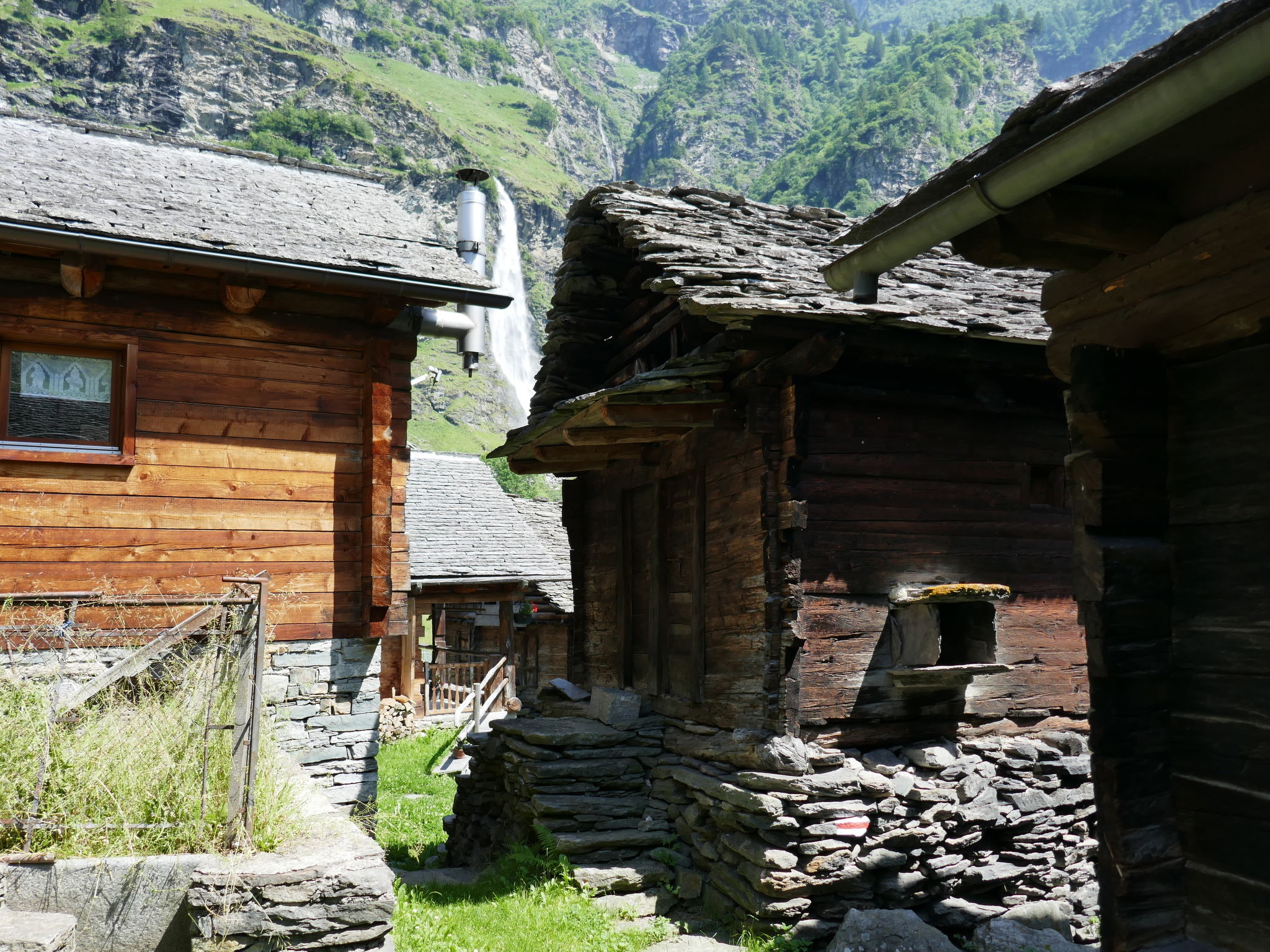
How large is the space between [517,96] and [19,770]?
126 meters

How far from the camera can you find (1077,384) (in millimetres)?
3676

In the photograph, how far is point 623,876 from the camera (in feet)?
25.9

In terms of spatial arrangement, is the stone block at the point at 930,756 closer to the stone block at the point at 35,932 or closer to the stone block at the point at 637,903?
the stone block at the point at 637,903

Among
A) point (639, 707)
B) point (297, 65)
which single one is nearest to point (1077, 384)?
point (639, 707)

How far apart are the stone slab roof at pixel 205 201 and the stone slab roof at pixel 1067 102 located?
5.28 m

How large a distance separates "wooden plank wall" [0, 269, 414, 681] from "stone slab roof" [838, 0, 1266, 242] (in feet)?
18.6

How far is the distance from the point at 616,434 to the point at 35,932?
580cm

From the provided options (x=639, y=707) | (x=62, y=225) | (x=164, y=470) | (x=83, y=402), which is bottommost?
(x=639, y=707)

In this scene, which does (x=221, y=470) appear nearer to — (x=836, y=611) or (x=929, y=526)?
(x=836, y=611)

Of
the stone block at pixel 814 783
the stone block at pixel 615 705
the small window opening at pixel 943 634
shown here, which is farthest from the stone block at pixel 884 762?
the stone block at pixel 615 705

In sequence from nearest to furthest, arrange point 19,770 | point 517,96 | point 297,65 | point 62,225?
1. point 19,770
2. point 62,225
3. point 297,65
4. point 517,96

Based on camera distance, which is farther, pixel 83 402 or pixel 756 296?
pixel 83 402

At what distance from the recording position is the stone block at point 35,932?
376 centimetres

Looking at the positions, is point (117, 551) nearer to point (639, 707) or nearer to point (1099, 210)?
point (639, 707)
